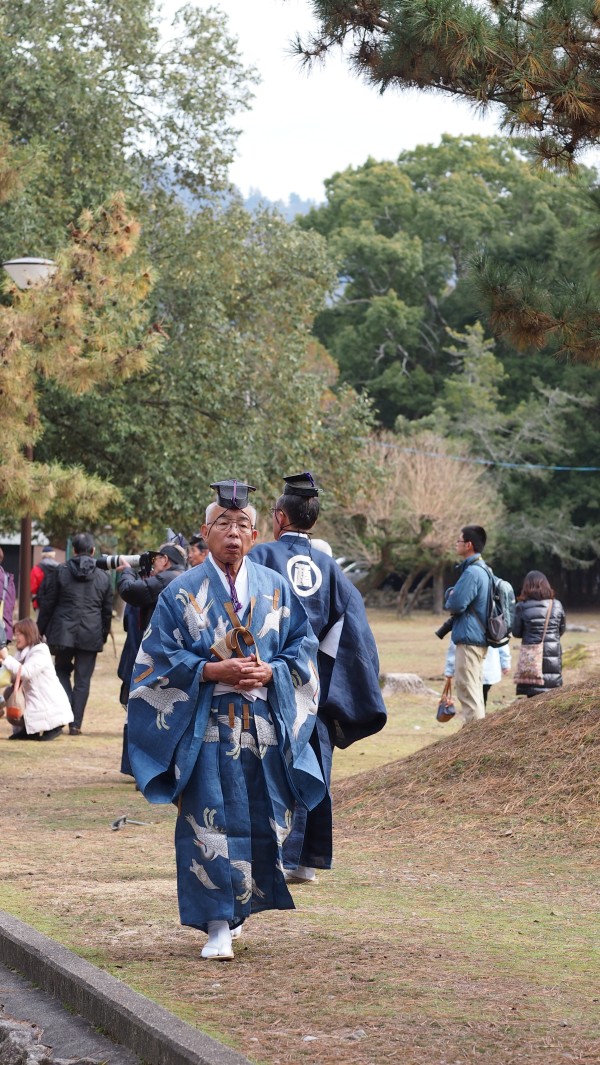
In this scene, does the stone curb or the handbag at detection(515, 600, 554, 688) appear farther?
the handbag at detection(515, 600, 554, 688)

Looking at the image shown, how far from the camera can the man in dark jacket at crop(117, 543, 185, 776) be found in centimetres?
1034

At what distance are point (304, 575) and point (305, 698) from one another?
1434mm

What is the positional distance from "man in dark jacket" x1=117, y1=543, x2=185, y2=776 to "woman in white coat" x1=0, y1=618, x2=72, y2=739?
1.62 meters

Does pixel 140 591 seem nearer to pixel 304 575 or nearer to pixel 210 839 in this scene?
pixel 304 575

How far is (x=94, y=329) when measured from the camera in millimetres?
14461

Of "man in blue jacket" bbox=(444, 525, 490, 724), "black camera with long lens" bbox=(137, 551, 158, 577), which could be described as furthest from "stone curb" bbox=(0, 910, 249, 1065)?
"man in blue jacket" bbox=(444, 525, 490, 724)

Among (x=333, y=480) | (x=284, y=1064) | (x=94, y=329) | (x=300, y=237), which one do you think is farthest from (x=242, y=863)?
(x=333, y=480)

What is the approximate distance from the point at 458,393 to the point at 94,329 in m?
36.0

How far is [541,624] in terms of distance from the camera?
12031 millimetres

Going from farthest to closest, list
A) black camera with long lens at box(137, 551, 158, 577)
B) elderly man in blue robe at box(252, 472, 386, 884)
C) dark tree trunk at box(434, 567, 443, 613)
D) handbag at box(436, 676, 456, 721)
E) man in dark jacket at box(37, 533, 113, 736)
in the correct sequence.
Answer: dark tree trunk at box(434, 567, 443, 613) < man in dark jacket at box(37, 533, 113, 736) < handbag at box(436, 676, 456, 721) < black camera with long lens at box(137, 551, 158, 577) < elderly man in blue robe at box(252, 472, 386, 884)

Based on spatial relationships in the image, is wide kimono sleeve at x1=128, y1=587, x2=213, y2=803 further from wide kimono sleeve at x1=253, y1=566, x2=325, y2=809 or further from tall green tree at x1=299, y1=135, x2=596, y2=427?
tall green tree at x1=299, y1=135, x2=596, y2=427

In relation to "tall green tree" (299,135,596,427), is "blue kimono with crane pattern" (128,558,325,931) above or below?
below

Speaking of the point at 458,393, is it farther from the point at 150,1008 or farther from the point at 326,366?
the point at 150,1008

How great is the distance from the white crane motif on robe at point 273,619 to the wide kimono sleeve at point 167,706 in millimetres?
236
